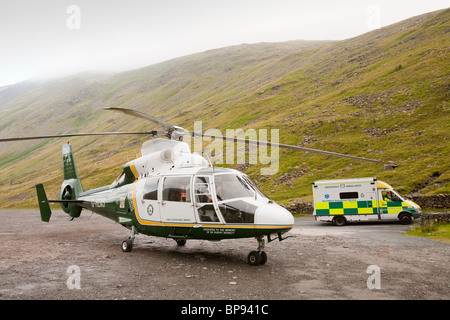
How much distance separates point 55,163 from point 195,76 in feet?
313

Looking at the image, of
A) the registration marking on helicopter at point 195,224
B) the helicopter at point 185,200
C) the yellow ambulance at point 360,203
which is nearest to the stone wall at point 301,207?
the yellow ambulance at point 360,203

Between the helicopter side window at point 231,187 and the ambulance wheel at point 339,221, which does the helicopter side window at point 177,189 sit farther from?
the ambulance wheel at point 339,221

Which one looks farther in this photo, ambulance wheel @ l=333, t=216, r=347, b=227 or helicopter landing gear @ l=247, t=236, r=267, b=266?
ambulance wheel @ l=333, t=216, r=347, b=227

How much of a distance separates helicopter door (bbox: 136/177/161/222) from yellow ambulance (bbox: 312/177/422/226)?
55.5ft

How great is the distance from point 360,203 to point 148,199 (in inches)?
726

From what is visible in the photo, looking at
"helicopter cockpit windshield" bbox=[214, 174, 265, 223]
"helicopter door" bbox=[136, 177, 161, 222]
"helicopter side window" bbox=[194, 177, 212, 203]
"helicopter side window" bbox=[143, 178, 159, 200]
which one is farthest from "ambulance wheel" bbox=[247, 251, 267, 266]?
"helicopter side window" bbox=[143, 178, 159, 200]

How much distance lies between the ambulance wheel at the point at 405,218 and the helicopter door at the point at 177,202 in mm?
19423

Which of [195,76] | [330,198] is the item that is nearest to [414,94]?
[330,198]

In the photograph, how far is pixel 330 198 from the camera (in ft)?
87.9

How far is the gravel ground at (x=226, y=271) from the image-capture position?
8.30 meters

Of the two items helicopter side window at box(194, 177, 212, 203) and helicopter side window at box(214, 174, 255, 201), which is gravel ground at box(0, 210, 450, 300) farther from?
helicopter side window at box(214, 174, 255, 201)

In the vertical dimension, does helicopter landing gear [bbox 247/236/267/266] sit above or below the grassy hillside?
below

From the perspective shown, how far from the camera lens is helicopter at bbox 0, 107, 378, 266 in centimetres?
1077
